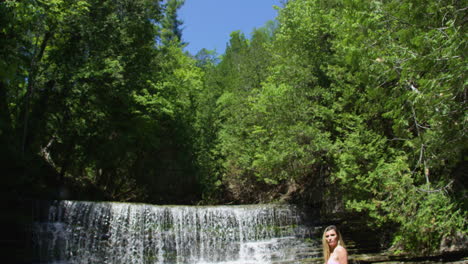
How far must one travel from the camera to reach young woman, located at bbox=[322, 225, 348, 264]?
3484 mm

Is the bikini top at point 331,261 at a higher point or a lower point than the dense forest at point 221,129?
lower

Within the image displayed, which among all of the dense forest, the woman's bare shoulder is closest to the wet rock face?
the dense forest

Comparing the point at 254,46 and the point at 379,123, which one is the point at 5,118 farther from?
the point at 254,46

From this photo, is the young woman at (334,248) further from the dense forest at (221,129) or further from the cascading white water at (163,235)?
the cascading white water at (163,235)

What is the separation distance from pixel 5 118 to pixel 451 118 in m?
13.4

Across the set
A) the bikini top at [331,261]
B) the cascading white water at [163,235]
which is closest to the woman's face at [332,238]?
the bikini top at [331,261]

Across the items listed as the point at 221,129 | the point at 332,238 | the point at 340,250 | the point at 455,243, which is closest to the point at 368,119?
the point at 455,243

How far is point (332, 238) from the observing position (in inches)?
144

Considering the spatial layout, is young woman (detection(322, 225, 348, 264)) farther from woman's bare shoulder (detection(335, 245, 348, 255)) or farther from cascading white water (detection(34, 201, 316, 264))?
cascading white water (detection(34, 201, 316, 264))

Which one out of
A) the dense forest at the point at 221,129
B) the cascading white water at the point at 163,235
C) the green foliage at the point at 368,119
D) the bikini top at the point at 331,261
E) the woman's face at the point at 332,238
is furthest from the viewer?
the cascading white water at the point at 163,235

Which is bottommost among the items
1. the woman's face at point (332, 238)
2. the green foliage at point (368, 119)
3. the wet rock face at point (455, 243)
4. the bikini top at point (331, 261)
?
the wet rock face at point (455, 243)

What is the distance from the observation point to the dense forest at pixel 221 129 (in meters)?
10.2

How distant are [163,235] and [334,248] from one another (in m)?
9.77

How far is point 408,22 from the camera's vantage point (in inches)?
252
